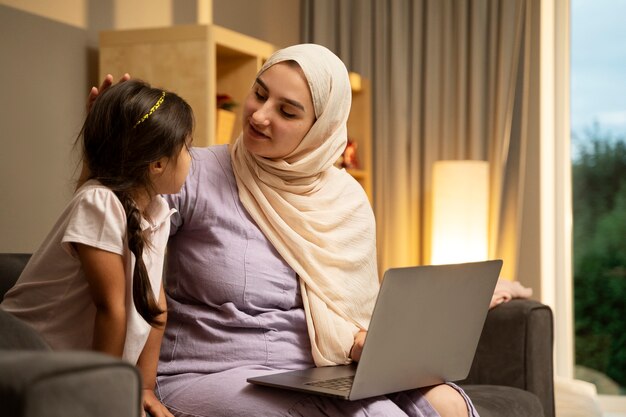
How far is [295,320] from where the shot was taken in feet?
Result: 5.76

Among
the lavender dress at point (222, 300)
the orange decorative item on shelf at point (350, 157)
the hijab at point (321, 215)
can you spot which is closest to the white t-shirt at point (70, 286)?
the lavender dress at point (222, 300)

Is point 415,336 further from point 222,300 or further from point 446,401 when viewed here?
point 222,300

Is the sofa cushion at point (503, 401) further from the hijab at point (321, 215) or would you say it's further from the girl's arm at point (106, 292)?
the girl's arm at point (106, 292)

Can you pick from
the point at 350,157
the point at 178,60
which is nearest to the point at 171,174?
the point at 178,60

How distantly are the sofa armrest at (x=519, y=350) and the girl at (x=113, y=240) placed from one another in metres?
1.05

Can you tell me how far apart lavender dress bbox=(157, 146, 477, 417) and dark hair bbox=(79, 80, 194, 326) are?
231mm

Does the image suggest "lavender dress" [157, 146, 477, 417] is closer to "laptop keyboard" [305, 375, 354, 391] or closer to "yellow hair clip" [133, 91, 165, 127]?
"laptop keyboard" [305, 375, 354, 391]

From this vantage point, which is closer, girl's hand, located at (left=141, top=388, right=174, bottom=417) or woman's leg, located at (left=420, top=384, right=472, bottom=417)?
girl's hand, located at (left=141, top=388, right=174, bottom=417)

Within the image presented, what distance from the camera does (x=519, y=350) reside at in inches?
88.4

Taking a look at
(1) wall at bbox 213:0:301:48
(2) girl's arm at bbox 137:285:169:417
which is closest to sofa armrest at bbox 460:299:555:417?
(2) girl's arm at bbox 137:285:169:417

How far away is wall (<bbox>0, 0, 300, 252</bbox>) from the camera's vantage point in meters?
2.45

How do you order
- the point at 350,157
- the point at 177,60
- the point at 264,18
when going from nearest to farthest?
the point at 177,60, the point at 350,157, the point at 264,18

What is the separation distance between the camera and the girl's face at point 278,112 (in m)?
1.78

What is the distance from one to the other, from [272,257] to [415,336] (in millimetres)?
378
